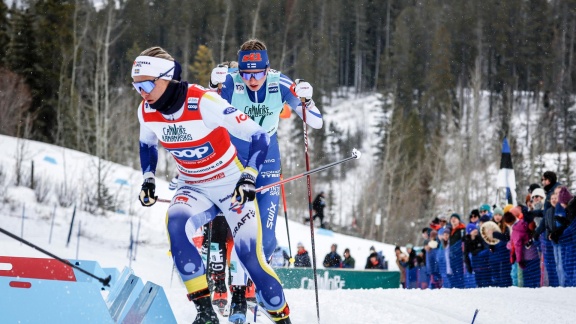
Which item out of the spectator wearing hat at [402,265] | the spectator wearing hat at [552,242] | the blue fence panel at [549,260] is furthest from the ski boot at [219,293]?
the spectator wearing hat at [402,265]

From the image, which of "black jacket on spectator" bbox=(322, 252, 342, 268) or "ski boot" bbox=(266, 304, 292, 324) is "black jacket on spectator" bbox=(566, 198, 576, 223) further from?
"black jacket on spectator" bbox=(322, 252, 342, 268)

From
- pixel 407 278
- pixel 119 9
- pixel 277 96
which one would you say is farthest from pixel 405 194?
pixel 277 96

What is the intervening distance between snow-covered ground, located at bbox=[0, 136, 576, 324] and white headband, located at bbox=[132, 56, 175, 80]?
6.64 feet

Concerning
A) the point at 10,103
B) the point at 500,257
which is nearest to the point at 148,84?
the point at 500,257

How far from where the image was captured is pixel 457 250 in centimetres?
1278

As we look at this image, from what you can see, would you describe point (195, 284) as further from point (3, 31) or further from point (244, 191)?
point (3, 31)

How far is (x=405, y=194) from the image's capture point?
156 ft

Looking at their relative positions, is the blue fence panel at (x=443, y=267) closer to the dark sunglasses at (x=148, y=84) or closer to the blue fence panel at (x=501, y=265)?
the blue fence panel at (x=501, y=265)

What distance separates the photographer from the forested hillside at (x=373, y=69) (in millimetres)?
48719

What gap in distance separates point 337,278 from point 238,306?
399 inches

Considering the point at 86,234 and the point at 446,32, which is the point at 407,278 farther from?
the point at 446,32

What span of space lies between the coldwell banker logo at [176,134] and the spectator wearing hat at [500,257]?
739 cm

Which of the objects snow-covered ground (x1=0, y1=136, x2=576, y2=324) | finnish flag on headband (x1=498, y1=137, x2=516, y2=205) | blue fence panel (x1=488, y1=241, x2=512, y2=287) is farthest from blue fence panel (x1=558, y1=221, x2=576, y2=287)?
finnish flag on headband (x1=498, y1=137, x2=516, y2=205)

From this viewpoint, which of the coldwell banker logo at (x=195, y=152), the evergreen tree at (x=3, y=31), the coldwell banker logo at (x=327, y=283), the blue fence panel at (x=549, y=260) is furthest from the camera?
the evergreen tree at (x=3, y=31)
